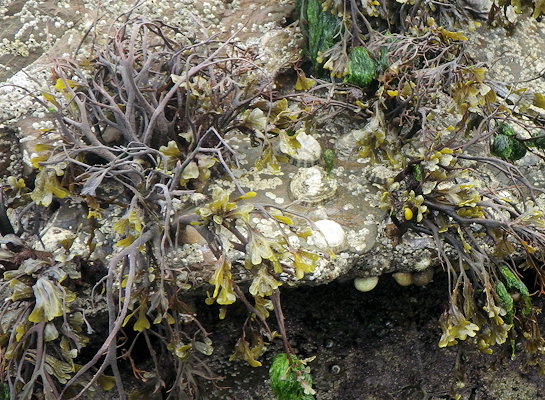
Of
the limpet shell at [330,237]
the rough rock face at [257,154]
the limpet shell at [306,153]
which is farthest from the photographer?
the limpet shell at [306,153]

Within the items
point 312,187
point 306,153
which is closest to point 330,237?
point 312,187

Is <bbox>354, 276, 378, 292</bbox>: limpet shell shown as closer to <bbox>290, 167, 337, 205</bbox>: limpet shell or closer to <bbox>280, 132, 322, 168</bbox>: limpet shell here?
<bbox>290, 167, 337, 205</bbox>: limpet shell

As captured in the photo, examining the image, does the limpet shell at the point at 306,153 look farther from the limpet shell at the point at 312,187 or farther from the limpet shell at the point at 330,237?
the limpet shell at the point at 330,237

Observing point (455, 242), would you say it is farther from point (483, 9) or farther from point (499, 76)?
point (483, 9)

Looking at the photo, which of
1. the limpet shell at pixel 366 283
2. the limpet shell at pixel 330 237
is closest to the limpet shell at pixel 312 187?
the limpet shell at pixel 330 237

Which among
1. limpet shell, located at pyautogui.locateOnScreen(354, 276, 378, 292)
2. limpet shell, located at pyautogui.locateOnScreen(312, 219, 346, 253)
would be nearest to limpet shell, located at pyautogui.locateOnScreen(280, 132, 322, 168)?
limpet shell, located at pyautogui.locateOnScreen(312, 219, 346, 253)

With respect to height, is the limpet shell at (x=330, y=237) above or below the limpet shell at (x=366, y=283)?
above

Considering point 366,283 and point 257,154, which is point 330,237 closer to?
point 366,283
